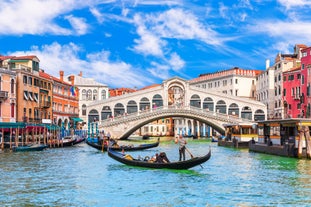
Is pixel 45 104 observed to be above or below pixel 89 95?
below

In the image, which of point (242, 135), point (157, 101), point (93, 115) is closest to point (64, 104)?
point (93, 115)

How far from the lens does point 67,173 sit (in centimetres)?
1572

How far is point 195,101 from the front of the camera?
4509 centimetres

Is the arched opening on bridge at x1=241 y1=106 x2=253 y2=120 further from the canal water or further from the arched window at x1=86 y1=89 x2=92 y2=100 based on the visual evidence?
the canal water

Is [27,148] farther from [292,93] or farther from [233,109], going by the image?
[233,109]

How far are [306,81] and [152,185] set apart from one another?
27.4 metres

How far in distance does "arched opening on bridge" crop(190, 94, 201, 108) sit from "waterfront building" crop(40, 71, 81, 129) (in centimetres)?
1023

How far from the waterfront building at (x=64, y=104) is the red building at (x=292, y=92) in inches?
691

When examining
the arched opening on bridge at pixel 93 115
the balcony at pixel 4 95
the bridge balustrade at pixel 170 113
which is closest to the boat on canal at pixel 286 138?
the bridge balustrade at pixel 170 113

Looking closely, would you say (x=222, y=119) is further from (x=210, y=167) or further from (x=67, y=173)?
(x=67, y=173)

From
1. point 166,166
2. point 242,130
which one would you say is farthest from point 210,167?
point 242,130

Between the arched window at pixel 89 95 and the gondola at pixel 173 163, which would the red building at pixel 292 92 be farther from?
the gondola at pixel 173 163

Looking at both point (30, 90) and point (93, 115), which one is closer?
point (30, 90)

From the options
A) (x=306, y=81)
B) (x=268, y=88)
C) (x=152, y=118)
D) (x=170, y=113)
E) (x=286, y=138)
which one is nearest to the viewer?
(x=286, y=138)
